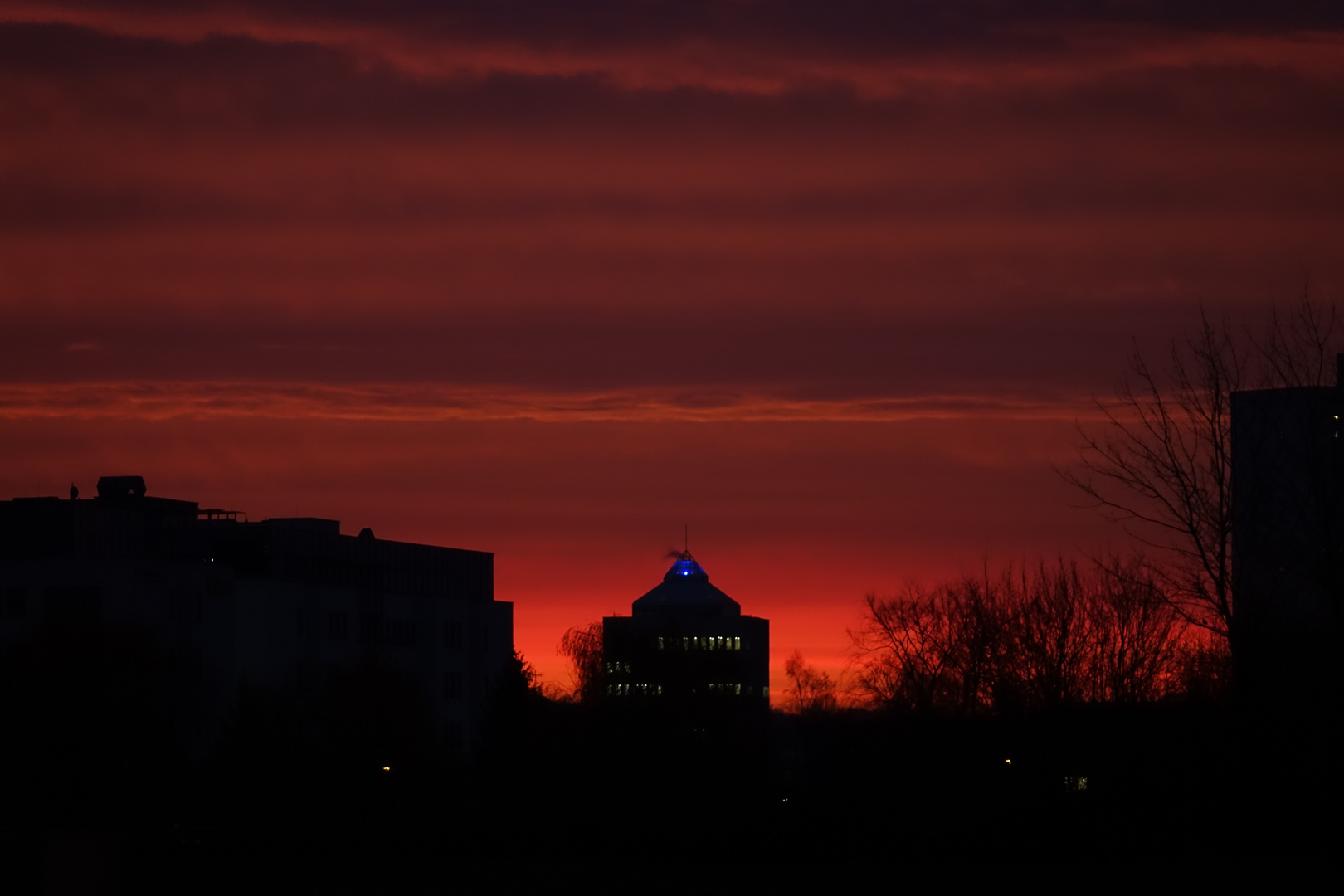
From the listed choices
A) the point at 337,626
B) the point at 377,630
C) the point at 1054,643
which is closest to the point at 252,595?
the point at 337,626

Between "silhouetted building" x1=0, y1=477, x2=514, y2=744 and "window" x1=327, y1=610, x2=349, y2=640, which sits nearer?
"silhouetted building" x1=0, y1=477, x2=514, y2=744

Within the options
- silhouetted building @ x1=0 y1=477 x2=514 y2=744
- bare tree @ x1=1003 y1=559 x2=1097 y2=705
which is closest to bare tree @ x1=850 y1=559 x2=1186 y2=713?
bare tree @ x1=1003 y1=559 x2=1097 y2=705

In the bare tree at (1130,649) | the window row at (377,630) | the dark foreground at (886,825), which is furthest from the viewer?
the window row at (377,630)

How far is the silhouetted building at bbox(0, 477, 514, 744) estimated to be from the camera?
12962 centimetres

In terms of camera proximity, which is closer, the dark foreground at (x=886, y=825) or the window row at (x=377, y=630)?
the dark foreground at (x=886, y=825)

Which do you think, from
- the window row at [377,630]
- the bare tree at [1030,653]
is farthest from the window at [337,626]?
the bare tree at [1030,653]

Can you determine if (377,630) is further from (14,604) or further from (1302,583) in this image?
(1302,583)

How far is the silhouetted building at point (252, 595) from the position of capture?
12962 centimetres

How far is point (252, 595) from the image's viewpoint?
138 metres

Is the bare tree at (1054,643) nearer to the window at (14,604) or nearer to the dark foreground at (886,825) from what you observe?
the dark foreground at (886,825)

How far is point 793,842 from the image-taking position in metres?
42.9

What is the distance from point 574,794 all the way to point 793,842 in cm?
2293

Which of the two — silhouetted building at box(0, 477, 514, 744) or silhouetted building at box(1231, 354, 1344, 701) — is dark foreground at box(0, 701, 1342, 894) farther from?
silhouetted building at box(0, 477, 514, 744)

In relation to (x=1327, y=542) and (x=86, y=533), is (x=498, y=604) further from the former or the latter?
(x=1327, y=542)
